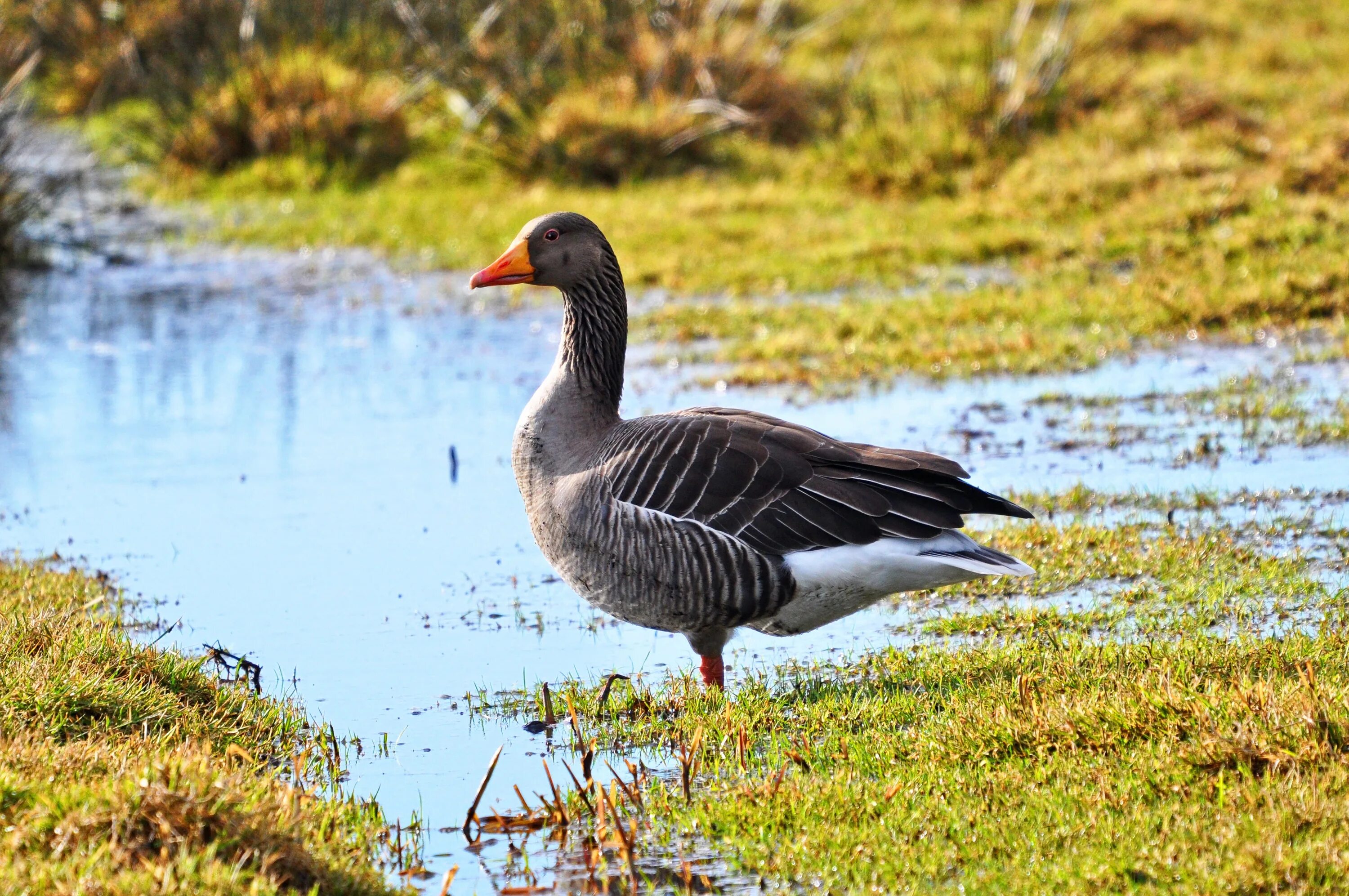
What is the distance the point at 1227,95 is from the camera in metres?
15.5

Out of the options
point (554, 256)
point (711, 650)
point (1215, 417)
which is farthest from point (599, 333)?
point (1215, 417)

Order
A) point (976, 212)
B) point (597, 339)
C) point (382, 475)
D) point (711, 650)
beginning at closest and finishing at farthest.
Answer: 1. point (711, 650)
2. point (597, 339)
3. point (382, 475)
4. point (976, 212)

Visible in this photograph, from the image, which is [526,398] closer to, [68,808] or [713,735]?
[713,735]

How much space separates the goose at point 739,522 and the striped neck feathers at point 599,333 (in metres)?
0.31

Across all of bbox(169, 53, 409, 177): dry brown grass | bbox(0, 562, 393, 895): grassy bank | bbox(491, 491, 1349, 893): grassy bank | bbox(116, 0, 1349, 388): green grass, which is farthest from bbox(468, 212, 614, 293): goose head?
bbox(169, 53, 409, 177): dry brown grass

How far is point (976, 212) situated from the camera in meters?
13.4

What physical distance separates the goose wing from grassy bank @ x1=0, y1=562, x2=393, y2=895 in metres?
1.46

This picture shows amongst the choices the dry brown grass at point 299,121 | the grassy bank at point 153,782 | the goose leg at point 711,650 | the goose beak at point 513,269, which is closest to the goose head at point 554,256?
the goose beak at point 513,269

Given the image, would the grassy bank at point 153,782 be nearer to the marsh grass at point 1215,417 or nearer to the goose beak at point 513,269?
the goose beak at point 513,269

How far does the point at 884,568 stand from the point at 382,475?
4206mm

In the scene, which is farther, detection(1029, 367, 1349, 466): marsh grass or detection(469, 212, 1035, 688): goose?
detection(1029, 367, 1349, 466): marsh grass

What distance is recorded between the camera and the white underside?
5.23 meters

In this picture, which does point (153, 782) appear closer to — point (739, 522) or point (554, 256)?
point (739, 522)

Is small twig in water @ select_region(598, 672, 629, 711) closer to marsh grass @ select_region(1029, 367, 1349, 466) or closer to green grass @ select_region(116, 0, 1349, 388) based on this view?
marsh grass @ select_region(1029, 367, 1349, 466)
